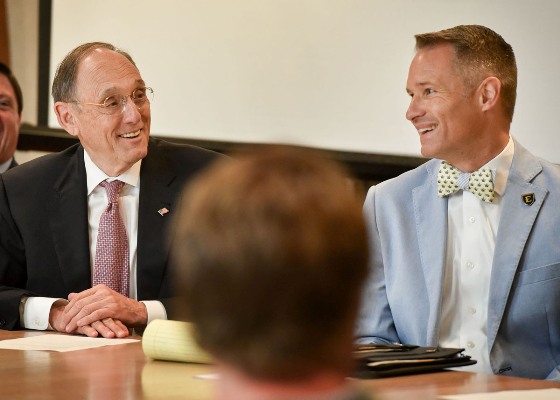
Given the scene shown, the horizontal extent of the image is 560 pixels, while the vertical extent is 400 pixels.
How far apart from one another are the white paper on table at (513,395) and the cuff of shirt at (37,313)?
4.74 ft

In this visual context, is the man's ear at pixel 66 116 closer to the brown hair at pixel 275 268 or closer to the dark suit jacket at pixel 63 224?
the dark suit jacket at pixel 63 224

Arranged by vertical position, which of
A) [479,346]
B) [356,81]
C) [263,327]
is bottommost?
[479,346]

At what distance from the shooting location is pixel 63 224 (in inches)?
122

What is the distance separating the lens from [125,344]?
7.83 ft

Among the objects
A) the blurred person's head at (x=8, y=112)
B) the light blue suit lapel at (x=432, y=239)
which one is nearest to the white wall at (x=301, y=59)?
the blurred person's head at (x=8, y=112)

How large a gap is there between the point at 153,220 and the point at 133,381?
132 centimetres

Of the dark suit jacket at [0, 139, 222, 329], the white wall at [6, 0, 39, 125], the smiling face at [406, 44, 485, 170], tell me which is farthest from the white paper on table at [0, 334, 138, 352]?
the white wall at [6, 0, 39, 125]

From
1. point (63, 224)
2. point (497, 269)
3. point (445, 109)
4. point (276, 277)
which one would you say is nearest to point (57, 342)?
point (63, 224)

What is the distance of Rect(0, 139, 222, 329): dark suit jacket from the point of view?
3051mm

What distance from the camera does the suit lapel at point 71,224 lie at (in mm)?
3041

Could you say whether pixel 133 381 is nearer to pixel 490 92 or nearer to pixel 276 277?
pixel 276 277

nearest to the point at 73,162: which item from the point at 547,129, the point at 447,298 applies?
the point at 447,298

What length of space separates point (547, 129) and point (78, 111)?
2.17m

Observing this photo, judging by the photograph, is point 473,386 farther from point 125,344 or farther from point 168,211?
point 168,211
